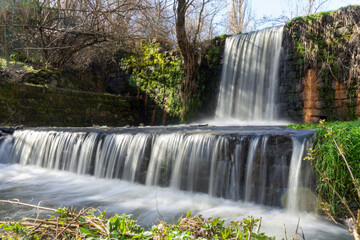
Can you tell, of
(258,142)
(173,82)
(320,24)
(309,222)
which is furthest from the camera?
(173,82)

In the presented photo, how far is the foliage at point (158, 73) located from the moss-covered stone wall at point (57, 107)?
158cm

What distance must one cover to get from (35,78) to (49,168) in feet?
19.2

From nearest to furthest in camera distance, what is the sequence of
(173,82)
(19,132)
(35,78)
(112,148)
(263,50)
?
(112,148) < (19,132) < (263,50) < (35,78) < (173,82)

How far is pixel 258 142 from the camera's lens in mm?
4160

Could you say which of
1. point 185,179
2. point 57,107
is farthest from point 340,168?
point 57,107

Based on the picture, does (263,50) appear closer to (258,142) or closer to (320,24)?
(320,24)

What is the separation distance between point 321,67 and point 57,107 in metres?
9.52

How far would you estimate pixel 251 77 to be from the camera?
10.3 m

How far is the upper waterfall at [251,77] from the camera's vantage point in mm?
9805

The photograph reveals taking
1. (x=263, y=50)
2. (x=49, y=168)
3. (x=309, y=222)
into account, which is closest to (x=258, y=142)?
(x=309, y=222)

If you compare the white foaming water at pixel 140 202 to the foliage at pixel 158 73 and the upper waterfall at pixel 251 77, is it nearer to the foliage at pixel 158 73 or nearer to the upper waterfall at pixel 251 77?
the upper waterfall at pixel 251 77

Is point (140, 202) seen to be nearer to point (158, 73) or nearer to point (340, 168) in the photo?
point (340, 168)

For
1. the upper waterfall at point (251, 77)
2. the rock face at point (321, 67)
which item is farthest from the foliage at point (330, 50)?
the upper waterfall at point (251, 77)

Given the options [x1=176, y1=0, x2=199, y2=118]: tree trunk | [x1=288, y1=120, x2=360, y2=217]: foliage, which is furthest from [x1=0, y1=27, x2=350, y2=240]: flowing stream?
[x1=176, y1=0, x2=199, y2=118]: tree trunk
